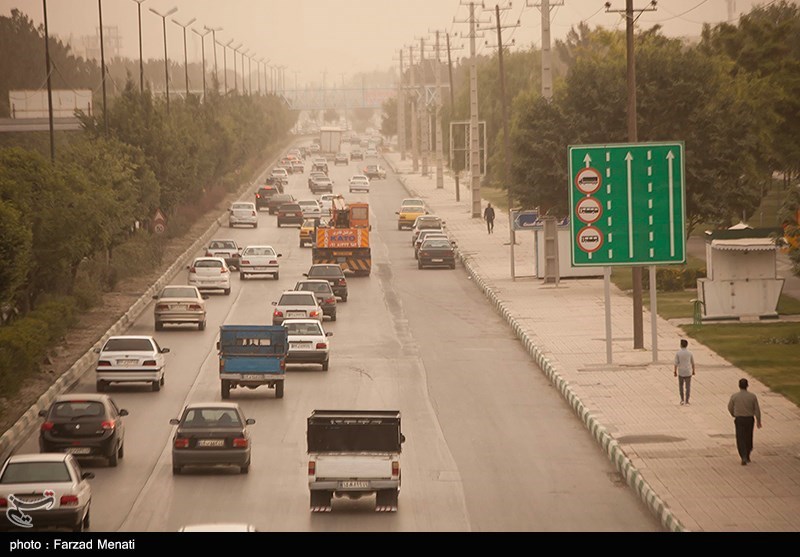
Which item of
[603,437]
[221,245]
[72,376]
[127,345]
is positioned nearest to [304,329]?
[127,345]

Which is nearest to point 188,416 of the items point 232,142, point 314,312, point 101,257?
point 314,312

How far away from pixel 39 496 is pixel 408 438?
11.2m

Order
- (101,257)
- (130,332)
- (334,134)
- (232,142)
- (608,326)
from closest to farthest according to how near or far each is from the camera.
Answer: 1. (608,326)
2. (130,332)
3. (101,257)
4. (232,142)
5. (334,134)

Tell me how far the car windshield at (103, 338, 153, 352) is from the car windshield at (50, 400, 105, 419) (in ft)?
29.3

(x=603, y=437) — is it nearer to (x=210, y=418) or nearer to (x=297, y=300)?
(x=210, y=418)

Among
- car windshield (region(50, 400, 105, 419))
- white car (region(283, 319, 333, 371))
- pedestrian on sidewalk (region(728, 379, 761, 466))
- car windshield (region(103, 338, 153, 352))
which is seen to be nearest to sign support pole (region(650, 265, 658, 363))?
white car (region(283, 319, 333, 371))

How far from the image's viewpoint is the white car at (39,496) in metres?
21.5

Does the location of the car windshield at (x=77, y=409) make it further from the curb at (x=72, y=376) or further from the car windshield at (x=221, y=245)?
the car windshield at (x=221, y=245)

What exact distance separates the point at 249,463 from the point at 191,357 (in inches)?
629

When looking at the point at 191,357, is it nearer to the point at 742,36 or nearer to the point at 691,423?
the point at 691,423

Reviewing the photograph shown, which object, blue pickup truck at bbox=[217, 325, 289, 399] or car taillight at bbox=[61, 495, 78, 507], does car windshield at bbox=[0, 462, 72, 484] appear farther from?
blue pickup truck at bbox=[217, 325, 289, 399]

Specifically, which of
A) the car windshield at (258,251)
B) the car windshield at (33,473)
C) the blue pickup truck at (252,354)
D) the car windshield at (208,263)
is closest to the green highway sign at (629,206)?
the blue pickup truck at (252,354)

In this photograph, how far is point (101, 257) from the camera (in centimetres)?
6384

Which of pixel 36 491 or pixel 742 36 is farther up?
pixel 742 36
